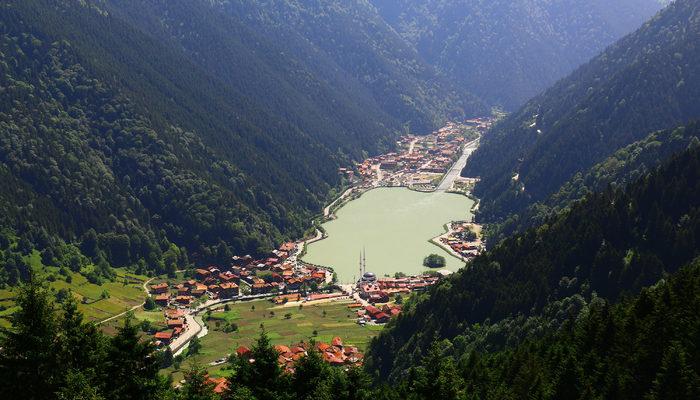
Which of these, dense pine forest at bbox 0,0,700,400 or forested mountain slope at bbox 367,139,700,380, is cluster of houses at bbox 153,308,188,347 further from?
forested mountain slope at bbox 367,139,700,380

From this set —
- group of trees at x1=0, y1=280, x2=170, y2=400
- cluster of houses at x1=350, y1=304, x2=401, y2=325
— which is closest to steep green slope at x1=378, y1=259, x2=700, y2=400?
group of trees at x1=0, y1=280, x2=170, y2=400

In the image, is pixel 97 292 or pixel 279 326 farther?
pixel 97 292

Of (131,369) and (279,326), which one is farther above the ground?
(131,369)

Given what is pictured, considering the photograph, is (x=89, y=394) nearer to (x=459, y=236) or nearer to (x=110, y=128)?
(x=459, y=236)

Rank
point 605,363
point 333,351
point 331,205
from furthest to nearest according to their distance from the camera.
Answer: point 331,205, point 333,351, point 605,363

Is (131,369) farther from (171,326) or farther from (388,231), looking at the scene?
(388,231)

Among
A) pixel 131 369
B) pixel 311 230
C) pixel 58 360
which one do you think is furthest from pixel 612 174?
pixel 58 360

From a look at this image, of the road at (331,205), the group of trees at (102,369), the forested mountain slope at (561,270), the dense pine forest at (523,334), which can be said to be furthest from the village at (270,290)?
the group of trees at (102,369)
